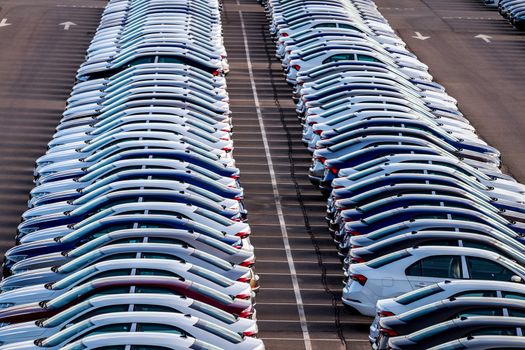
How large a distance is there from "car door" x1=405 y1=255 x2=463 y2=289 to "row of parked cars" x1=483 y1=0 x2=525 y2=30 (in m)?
30.4

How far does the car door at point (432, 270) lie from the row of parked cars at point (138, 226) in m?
2.92

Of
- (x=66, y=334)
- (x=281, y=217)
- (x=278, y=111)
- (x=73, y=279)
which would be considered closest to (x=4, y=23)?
(x=278, y=111)

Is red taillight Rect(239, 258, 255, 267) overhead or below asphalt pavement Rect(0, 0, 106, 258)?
overhead

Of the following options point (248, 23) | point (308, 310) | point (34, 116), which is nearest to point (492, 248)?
point (308, 310)

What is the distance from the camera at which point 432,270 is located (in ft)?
74.0

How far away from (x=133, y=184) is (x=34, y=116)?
1179 centimetres

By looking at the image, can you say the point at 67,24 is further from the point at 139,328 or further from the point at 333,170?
the point at 139,328

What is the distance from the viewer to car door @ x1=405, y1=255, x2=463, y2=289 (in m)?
22.4

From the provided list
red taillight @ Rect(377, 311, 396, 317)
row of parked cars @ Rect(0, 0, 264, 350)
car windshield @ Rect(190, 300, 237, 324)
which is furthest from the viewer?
red taillight @ Rect(377, 311, 396, 317)

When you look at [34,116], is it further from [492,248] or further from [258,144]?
[492,248]

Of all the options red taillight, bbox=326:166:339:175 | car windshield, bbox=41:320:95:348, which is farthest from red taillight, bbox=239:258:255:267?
red taillight, bbox=326:166:339:175

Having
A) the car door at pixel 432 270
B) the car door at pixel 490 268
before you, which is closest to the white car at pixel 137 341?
the car door at pixel 432 270

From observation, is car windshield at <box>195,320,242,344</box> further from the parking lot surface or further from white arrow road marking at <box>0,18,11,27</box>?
white arrow road marking at <box>0,18,11,27</box>

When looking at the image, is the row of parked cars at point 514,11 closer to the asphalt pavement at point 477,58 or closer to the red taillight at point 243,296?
the asphalt pavement at point 477,58
